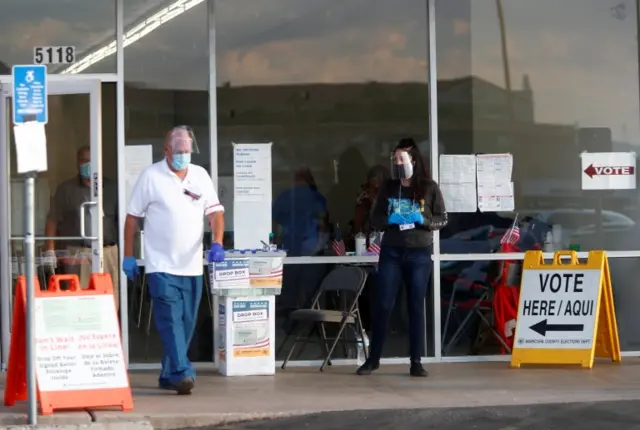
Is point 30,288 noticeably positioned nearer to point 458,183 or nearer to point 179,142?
point 179,142

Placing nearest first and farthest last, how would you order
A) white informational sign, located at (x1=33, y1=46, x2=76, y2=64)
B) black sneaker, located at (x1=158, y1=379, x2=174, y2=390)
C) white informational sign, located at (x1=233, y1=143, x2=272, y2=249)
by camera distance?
black sneaker, located at (x1=158, y1=379, x2=174, y2=390)
white informational sign, located at (x1=33, y1=46, x2=76, y2=64)
white informational sign, located at (x1=233, y1=143, x2=272, y2=249)

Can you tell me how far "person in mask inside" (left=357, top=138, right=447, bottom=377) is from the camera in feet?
31.6

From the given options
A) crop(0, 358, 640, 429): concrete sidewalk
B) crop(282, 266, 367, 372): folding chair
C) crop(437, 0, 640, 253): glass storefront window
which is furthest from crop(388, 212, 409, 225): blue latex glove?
crop(0, 358, 640, 429): concrete sidewalk

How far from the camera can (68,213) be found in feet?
33.3

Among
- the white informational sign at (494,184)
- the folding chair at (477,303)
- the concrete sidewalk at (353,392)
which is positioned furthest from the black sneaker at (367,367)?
the white informational sign at (494,184)

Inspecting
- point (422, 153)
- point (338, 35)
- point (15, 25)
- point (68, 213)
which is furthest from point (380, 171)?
point (15, 25)

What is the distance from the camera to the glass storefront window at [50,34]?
406 inches

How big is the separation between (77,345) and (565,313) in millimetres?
4103

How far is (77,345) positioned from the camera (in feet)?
26.8

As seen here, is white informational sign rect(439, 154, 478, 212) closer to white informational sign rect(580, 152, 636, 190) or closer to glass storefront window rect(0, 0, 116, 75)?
white informational sign rect(580, 152, 636, 190)

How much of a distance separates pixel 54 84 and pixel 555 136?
4.31m

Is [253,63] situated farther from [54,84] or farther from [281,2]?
[54,84]

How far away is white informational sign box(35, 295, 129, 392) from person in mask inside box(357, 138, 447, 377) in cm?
239

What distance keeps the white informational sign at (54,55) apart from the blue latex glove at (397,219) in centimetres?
300
